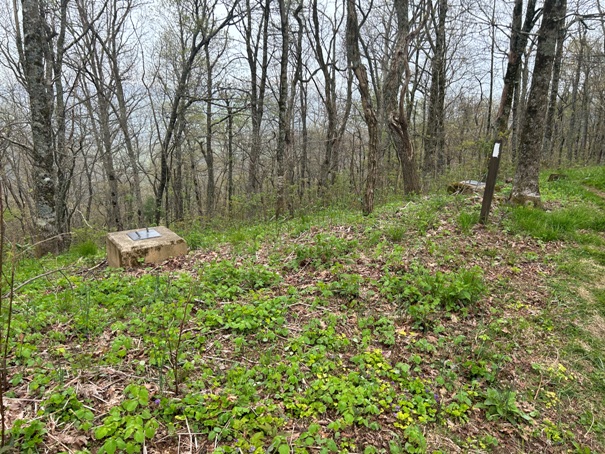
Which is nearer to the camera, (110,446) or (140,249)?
(110,446)

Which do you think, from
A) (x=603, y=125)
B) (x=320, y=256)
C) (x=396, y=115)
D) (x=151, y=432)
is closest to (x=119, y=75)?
(x=396, y=115)

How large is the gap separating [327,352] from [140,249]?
365cm

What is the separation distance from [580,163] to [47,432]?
2359 centimetres

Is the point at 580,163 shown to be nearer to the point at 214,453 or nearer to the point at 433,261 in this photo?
the point at 433,261

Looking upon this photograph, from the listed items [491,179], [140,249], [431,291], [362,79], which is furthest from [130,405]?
[362,79]

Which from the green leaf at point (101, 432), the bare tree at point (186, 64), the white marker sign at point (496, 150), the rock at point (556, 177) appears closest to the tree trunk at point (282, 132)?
the bare tree at point (186, 64)

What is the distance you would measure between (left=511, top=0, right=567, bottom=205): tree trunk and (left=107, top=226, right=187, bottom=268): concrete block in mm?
6307

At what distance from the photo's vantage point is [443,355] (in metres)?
3.33

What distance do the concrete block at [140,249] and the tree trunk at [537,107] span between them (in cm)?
631

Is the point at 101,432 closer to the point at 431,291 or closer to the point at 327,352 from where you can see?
the point at 327,352

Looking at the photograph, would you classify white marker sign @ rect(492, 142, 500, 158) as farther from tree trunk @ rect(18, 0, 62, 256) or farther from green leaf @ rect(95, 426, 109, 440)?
tree trunk @ rect(18, 0, 62, 256)

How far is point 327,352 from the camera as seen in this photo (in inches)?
129

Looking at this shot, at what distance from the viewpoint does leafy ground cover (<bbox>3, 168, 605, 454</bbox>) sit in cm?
240

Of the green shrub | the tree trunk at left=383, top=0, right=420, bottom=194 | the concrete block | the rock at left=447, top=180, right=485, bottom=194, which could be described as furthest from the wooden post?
the concrete block
